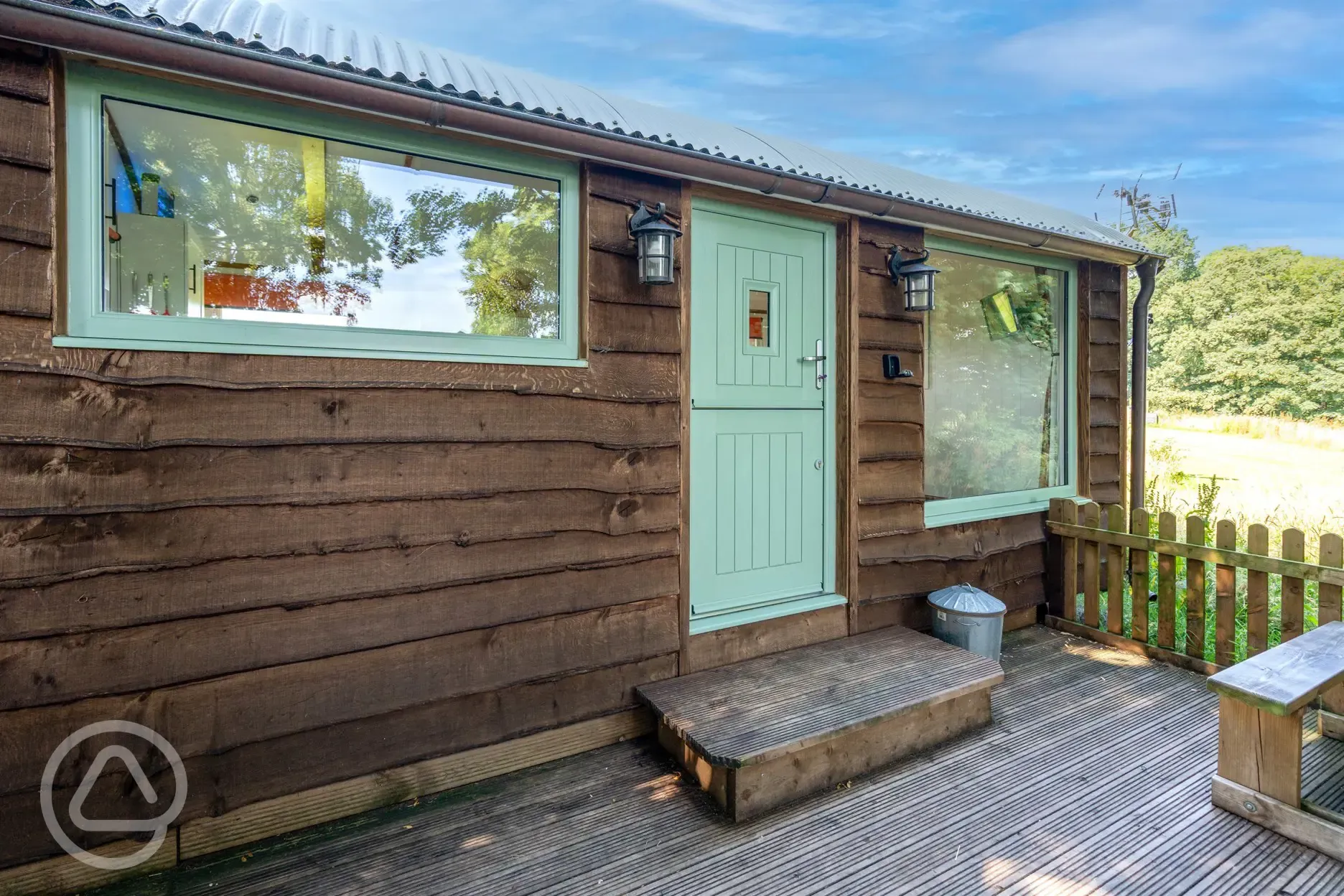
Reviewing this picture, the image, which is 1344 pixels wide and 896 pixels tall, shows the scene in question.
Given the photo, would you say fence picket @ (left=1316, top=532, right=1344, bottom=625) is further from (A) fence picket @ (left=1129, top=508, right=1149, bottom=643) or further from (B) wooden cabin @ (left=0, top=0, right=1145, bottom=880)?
(B) wooden cabin @ (left=0, top=0, right=1145, bottom=880)

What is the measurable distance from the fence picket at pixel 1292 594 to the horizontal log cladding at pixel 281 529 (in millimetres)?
2844

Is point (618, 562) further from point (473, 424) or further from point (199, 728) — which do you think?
point (199, 728)

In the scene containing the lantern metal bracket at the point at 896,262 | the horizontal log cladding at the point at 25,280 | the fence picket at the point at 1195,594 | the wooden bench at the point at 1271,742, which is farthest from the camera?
the lantern metal bracket at the point at 896,262

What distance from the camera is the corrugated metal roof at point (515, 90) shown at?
1.85m

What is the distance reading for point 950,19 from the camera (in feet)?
56.3

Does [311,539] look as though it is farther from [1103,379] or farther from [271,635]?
[1103,379]

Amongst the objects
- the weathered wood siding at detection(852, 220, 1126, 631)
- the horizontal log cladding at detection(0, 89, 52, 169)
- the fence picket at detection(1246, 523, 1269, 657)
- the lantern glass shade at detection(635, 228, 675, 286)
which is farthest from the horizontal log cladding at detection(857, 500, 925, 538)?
the horizontal log cladding at detection(0, 89, 52, 169)

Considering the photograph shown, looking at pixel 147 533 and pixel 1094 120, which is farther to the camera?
pixel 1094 120

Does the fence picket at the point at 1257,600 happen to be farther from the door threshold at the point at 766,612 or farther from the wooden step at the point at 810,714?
the door threshold at the point at 766,612

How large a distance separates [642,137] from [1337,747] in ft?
11.2

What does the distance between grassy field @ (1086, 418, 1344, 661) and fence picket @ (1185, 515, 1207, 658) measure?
0.05 meters

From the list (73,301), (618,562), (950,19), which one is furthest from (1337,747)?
(950,19)

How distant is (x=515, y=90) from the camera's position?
248 centimetres

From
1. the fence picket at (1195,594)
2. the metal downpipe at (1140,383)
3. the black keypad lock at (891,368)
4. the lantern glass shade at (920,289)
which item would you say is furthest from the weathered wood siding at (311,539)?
the metal downpipe at (1140,383)
